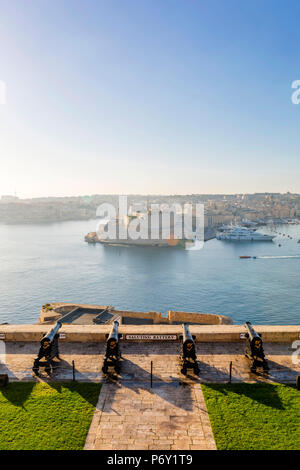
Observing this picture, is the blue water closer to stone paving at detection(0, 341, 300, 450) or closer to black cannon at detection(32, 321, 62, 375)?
stone paving at detection(0, 341, 300, 450)

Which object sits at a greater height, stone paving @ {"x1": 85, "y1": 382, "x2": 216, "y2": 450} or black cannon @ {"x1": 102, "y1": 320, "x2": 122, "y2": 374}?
black cannon @ {"x1": 102, "y1": 320, "x2": 122, "y2": 374}

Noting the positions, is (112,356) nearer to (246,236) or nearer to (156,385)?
(156,385)

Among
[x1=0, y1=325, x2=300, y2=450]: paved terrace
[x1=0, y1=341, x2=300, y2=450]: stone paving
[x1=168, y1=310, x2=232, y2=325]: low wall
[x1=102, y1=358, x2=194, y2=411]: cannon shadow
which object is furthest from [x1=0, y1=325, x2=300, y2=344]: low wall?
[x1=168, y1=310, x2=232, y2=325]: low wall

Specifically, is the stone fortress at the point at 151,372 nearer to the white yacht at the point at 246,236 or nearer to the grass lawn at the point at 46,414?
the grass lawn at the point at 46,414

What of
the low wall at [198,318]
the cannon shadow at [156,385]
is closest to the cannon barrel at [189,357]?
the cannon shadow at [156,385]

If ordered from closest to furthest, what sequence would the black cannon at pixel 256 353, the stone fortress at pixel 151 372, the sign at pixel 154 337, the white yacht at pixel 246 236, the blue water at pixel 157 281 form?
the stone fortress at pixel 151 372
the black cannon at pixel 256 353
the sign at pixel 154 337
the blue water at pixel 157 281
the white yacht at pixel 246 236

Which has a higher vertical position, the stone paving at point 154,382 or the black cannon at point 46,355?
the black cannon at point 46,355
